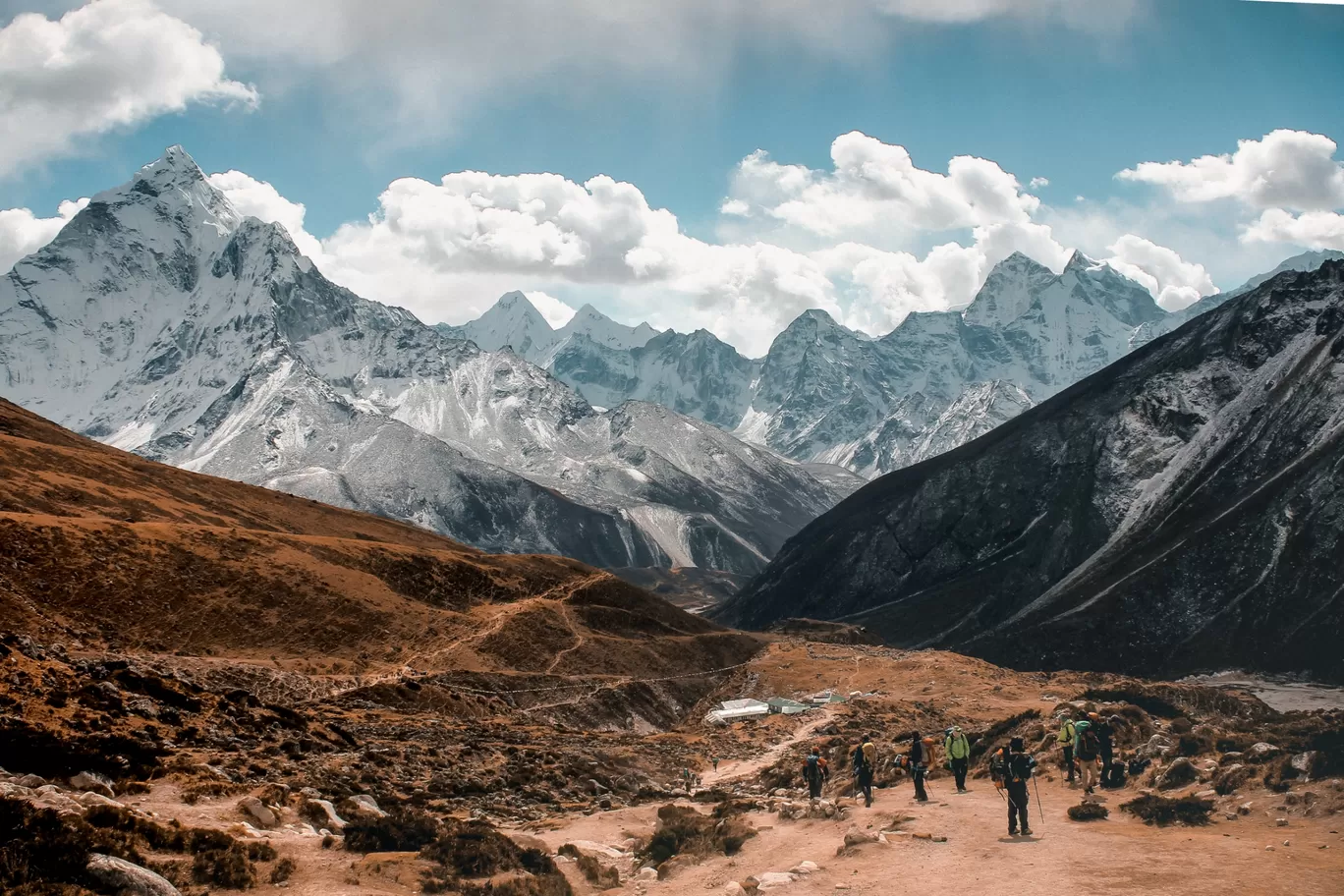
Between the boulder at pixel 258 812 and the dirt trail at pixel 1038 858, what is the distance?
846 centimetres

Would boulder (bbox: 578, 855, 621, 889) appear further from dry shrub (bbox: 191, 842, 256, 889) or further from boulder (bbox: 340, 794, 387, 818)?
dry shrub (bbox: 191, 842, 256, 889)

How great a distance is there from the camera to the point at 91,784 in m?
27.3

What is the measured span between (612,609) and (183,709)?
70798 millimetres

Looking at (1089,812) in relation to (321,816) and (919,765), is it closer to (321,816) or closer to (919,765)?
(919,765)

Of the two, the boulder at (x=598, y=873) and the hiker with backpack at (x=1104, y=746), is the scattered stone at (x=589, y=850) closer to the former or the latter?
the boulder at (x=598, y=873)

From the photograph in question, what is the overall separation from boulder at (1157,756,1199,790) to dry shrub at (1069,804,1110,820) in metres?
3.59

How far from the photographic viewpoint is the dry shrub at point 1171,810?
29859 millimetres

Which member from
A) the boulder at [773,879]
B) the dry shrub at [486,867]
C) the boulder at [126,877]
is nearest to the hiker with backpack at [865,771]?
the boulder at [773,879]

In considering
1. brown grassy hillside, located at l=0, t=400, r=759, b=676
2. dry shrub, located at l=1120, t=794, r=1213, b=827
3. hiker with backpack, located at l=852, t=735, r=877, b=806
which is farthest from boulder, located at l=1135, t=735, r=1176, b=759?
brown grassy hillside, located at l=0, t=400, r=759, b=676

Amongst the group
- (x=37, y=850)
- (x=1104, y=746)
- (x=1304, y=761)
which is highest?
(x=37, y=850)

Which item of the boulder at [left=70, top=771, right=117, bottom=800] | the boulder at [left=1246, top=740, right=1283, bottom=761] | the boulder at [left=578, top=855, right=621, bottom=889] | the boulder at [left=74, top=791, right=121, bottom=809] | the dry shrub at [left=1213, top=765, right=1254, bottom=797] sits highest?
the boulder at [left=74, top=791, right=121, bottom=809]

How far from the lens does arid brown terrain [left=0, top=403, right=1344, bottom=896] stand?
2477 centimetres

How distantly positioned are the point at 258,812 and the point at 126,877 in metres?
8.78

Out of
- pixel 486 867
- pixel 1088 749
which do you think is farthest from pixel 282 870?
pixel 1088 749
